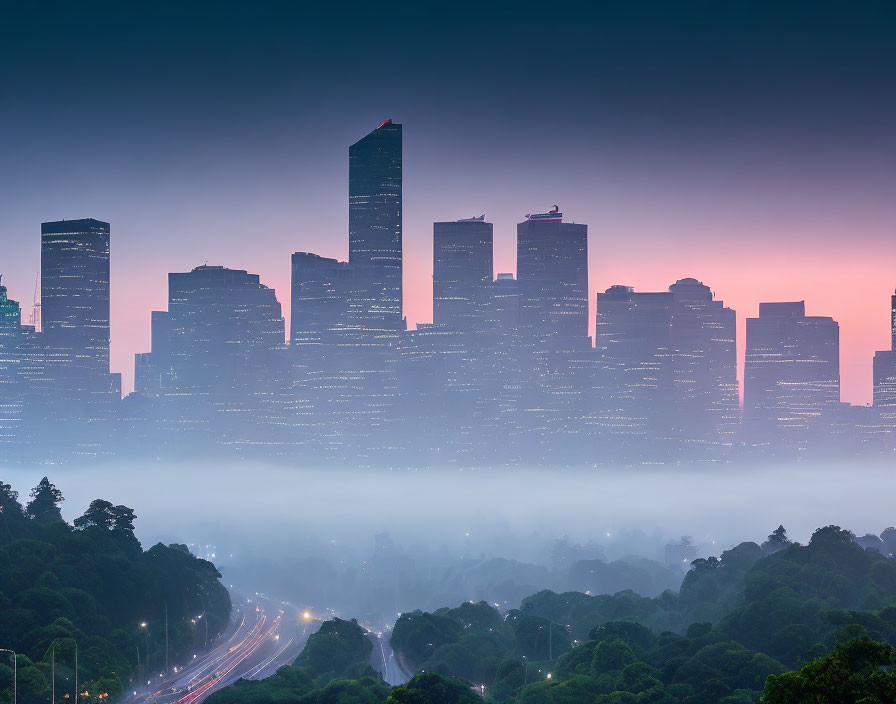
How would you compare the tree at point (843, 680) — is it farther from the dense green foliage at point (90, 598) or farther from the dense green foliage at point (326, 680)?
the dense green foliage at point (90, 598)

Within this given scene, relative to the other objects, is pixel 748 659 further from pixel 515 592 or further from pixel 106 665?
pixel 515 592

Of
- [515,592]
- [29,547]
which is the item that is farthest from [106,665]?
[515,592]

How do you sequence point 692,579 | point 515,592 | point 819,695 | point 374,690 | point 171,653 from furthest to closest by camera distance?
point 515,592
point 692,579
point 171,653
point 374,690
point 819,695

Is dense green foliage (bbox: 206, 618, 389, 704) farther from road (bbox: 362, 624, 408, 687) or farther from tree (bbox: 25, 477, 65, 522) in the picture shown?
tree (bbox: 25, 477, 65, 522)

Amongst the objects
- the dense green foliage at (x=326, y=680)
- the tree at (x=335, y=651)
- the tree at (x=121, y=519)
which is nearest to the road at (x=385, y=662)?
the dense green foliage at (x=326, y=680)

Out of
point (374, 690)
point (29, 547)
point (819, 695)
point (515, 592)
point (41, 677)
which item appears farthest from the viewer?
point (515, 592)

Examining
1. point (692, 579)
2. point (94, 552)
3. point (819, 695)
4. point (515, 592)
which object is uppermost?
point (819, 695)

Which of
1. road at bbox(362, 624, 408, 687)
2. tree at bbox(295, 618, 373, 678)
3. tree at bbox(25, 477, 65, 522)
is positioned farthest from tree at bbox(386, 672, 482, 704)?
tree at bbox(25, 477, 65, 522)

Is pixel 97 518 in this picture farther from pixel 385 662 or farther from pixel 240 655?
pixel 385 662

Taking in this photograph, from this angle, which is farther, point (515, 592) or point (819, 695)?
point (515, 592)
